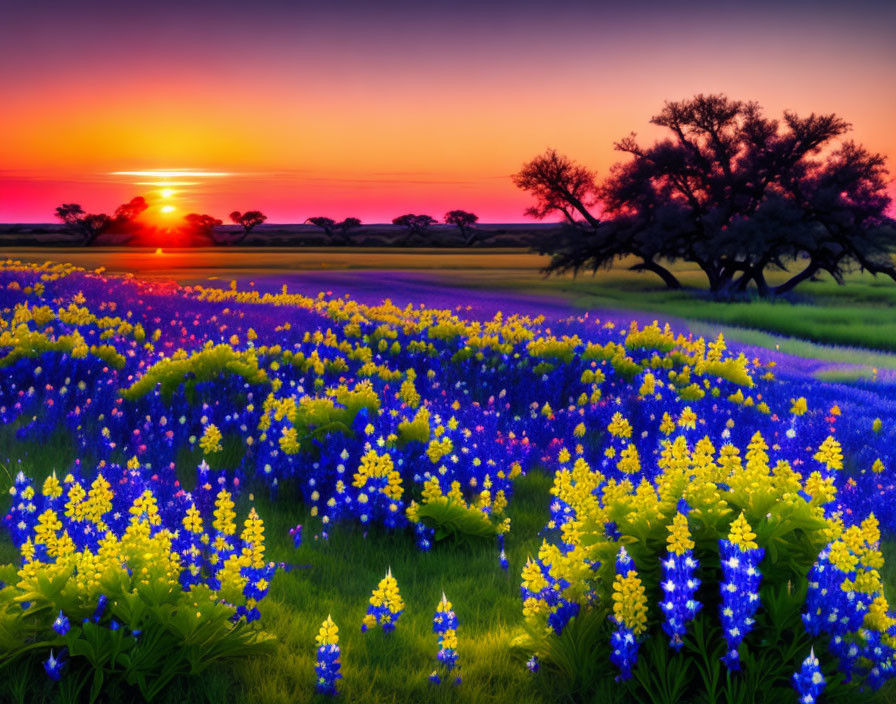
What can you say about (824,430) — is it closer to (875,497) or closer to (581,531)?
(875,497)

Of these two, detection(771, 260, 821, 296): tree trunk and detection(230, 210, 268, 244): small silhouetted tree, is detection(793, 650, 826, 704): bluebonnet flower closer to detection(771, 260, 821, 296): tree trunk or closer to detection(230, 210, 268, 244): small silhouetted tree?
detection(771, 260, 821, 296): tree trunk

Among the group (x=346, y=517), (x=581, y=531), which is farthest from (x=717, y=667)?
(x=346, y=517)

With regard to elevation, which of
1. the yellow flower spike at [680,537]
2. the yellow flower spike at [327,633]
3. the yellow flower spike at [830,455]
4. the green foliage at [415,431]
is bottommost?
the yellow flower spike at [327,633]

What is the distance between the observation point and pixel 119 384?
370 inches

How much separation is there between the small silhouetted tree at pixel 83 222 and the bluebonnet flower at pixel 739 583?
121 meters

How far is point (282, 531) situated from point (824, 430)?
605 cm

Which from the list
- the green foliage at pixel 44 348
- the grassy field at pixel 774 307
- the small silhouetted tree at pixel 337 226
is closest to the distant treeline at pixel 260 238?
the small silhouetted tree at pixel 337 226

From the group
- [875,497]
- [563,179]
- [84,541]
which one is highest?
[563,179]

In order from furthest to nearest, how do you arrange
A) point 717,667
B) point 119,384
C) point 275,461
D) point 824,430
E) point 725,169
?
point 725,169 < point 119,384 < point 824,430 < point 275,461 < point 717,667

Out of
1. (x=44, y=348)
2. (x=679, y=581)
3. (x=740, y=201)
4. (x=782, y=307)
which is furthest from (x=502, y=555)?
(x=740, y=201)

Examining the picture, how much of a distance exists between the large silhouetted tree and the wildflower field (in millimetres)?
27967

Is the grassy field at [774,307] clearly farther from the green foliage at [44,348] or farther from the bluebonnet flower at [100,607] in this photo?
the bluebonnet flower at [100,607]

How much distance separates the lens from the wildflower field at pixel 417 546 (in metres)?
3.40

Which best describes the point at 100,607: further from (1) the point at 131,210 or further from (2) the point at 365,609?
(1) the point at 131,210
